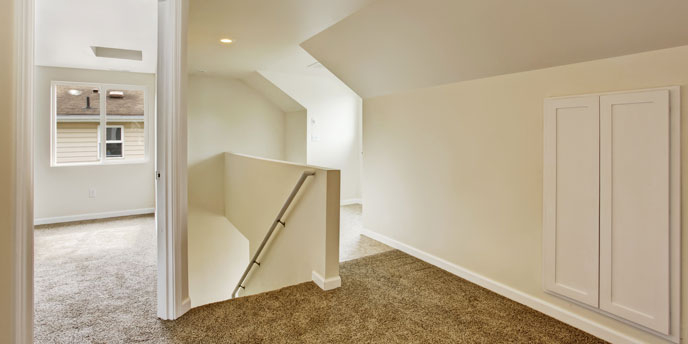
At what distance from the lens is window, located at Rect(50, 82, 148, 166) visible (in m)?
5.05

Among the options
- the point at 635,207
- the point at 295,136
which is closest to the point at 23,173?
the point at 635,207

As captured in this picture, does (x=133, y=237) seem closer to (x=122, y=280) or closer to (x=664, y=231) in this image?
(x=122, y=280)

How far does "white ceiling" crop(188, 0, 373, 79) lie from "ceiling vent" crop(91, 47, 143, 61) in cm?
68

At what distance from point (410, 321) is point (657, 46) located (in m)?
2.02

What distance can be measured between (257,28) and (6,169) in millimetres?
2401

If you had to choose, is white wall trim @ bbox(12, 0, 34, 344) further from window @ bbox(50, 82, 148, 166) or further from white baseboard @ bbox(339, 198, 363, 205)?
white baseboard @ bbox(339, 198, 363, 205)

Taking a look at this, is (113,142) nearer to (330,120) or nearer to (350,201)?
(330,120)

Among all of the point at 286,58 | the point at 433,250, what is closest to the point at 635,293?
the point at 433,250

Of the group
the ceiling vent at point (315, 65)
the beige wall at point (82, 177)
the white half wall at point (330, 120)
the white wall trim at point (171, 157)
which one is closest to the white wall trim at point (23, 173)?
the white wall trim at point (171, 157)

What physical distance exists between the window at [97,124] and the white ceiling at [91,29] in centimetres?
56

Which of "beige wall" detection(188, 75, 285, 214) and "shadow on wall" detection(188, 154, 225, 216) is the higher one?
"beige wall" detection(188, 75, 285, 214)

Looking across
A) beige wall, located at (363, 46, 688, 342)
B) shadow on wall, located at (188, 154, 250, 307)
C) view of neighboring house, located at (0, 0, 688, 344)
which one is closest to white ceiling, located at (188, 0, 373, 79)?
view of neighboring house, located at (0, 0, 688, 344)

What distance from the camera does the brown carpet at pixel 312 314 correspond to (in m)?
2.04

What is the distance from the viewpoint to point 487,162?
2.74 metres
